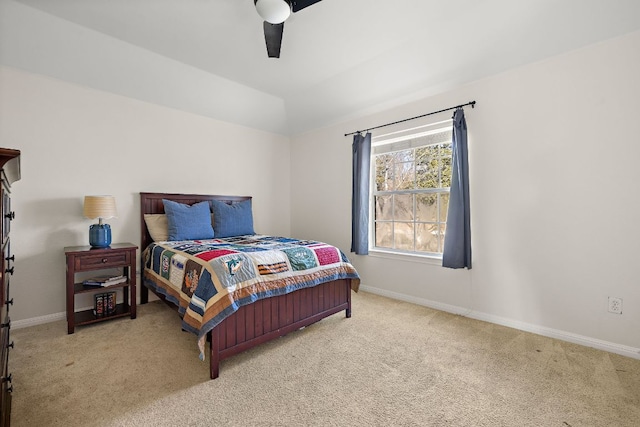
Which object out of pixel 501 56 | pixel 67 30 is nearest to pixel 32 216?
pixel 67 30

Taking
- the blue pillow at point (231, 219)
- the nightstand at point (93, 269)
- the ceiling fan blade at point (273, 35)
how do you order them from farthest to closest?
1. the blue pillow at point (231, 219)
2. the nightstand at point (93, 269)
3. the ceiling fan blade at point (273, 35)

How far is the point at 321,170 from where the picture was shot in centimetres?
430

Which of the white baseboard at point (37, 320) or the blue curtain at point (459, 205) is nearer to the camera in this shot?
the white baseboard at point (37, 320)

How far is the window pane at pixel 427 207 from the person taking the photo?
322 cm

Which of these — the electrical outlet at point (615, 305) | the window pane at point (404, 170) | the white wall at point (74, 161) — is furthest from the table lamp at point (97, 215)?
the electrical outlet at point (615, 305)

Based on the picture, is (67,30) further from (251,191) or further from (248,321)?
(248,321)

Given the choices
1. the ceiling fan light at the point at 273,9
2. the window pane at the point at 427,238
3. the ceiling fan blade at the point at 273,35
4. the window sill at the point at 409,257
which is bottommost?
the window sill at the point at 409,257

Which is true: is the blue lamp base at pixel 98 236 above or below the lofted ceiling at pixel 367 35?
below

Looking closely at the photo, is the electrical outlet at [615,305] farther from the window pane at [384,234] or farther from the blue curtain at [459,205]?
the window pane at [384,234]

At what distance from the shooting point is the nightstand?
8.06ft

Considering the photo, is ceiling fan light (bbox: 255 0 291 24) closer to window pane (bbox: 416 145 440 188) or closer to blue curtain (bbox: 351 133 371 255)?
blue curtain (bbox: 351 133 371 255)

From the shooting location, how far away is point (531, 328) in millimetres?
2471

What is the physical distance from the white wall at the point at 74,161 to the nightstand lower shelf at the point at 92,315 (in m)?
0.25

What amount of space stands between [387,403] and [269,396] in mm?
658
